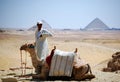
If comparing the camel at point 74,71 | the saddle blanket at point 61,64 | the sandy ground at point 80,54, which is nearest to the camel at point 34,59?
the camel at point 74,71

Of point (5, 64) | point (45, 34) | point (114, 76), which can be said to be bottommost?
point (5, 64)

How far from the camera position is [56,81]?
8.39m

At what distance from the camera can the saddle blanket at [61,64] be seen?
8.65 meters

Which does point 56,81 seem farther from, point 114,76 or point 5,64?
point 5,64

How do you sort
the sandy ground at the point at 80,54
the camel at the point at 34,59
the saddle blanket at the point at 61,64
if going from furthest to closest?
1. the sandy ground at the point at 80,54
2. the camel at the point at 34,59
3. the saddle blanket at the point at 61,64

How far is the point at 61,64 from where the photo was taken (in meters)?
8.75

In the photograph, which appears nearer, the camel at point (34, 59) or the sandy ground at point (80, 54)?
the camel at point (34, 59)

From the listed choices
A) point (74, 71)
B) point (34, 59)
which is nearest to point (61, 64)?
point (74, 71)

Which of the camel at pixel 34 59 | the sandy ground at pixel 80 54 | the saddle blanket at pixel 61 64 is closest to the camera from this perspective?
the saddle blanket at pixel 61 64

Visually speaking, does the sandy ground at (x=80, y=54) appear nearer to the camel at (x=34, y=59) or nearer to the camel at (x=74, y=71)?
the camel at (x=74, y=71)

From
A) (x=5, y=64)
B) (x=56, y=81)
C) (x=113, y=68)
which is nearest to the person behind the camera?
(x=56, y=81)

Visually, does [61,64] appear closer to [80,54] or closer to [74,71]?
[74,71]

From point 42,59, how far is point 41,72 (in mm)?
423

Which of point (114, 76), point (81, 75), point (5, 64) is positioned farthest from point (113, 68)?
point (5, 64)
